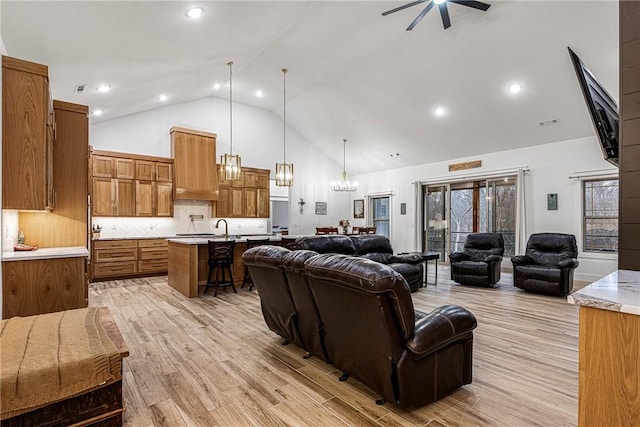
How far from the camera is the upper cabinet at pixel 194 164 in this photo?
25.7 ft

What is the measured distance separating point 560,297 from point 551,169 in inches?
114

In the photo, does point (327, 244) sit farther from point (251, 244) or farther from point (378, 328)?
point (378, 328)

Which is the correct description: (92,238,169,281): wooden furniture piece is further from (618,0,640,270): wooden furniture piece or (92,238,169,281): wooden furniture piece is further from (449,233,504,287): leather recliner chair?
(618,0,640,270): wooden furniture piece

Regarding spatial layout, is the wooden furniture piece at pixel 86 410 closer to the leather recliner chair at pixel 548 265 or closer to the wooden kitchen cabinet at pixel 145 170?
the leather recliner chair at pixel 548 265

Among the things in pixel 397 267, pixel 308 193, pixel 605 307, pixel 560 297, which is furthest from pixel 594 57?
pixel 308 193

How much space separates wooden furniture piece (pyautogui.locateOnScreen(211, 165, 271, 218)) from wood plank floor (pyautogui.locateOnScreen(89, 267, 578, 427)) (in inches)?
174

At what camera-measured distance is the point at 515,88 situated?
581cm

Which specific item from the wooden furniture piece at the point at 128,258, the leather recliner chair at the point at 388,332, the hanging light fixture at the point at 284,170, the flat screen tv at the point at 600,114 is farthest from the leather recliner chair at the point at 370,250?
the wooden furniture piece at the point at 128,258

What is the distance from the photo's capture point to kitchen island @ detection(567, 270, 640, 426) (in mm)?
1109

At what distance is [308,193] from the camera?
10.7 m

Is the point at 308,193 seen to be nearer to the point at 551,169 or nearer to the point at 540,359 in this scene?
the point at 551,169

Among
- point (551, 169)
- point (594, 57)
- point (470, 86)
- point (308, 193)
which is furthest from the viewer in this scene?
point (308, 193)

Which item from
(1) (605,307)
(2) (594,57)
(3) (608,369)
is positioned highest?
(2) (594,57)

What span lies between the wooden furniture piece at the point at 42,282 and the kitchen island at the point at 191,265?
2.18 metres
